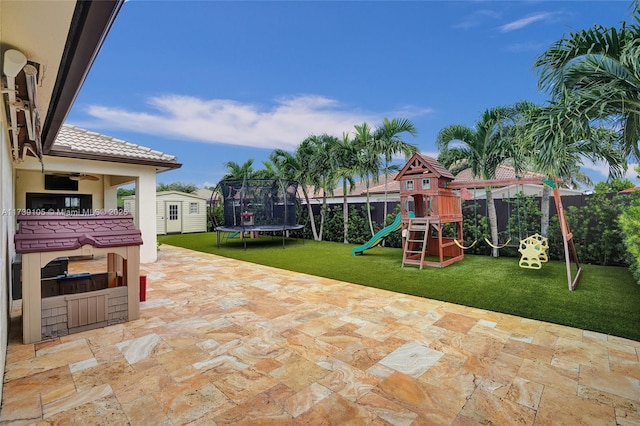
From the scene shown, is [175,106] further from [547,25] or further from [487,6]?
[547,25]

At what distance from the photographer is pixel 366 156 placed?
434 inches

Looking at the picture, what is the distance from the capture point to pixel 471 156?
29.3 feet

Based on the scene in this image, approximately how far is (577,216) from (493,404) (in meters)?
7.79

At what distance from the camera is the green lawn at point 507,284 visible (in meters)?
4.10

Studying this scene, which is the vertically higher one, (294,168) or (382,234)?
(294,168)

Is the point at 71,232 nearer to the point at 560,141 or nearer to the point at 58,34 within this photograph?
the point at 58,34

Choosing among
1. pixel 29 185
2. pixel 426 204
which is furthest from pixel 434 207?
pixel 29 185

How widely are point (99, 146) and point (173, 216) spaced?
11.7 meters

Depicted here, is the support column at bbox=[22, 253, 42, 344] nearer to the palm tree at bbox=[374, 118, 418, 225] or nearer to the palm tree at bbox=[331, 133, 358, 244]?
the palm tree at bbox=[331, 133, 358, 244]

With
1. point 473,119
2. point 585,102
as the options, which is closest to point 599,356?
point 585,102

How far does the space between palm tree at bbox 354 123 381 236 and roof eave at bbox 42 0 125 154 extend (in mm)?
8917

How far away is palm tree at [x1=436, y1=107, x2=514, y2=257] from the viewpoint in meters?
8.26

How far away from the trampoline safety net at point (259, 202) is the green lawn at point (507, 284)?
303 centimetres

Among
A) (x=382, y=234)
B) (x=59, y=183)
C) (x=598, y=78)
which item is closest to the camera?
(x=598, y=78)
